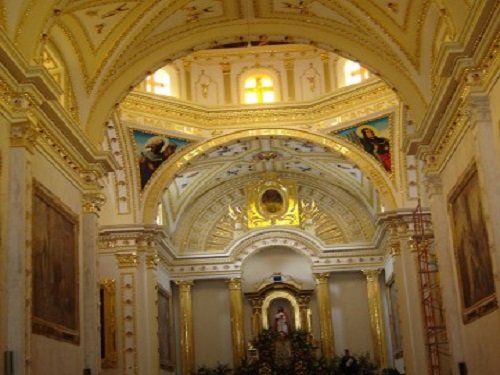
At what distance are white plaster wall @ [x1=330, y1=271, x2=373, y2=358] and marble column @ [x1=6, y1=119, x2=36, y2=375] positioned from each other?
63.5 ft

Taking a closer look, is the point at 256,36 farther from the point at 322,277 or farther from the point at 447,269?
the point at 322,277

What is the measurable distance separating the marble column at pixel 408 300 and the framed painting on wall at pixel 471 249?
742 centimetres

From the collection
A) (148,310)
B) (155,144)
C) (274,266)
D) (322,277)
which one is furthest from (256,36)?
(274,266)

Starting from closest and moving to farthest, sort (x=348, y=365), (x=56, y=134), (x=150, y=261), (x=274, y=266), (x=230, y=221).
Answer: (x=56, y=134) → (x=150, y=261) → (x=348, y=365) → (x=230, y=221) → (x=274, y=266)

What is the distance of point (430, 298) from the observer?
2080 centimetres

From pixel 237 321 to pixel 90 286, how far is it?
1460cm

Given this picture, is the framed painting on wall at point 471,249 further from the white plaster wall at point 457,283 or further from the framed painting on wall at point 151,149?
the framed painting on wall at point 151,149

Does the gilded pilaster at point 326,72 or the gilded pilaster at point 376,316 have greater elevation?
the gilded pilaster at point 326,72

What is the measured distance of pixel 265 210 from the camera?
30.2m

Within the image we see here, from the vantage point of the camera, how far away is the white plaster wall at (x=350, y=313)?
96.5 ft

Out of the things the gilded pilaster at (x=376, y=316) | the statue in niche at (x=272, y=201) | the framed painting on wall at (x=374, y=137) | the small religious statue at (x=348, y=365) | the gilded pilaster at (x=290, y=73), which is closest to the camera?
the framed painting on wall at (x=374, y=137)

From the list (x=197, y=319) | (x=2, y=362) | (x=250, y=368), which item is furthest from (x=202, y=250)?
(x=2, y=362)

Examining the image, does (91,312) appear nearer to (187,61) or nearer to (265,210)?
(187,61)

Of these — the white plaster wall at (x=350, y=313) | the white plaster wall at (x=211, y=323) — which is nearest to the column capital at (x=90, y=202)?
the white plaster wall at (x=211, y=323)
